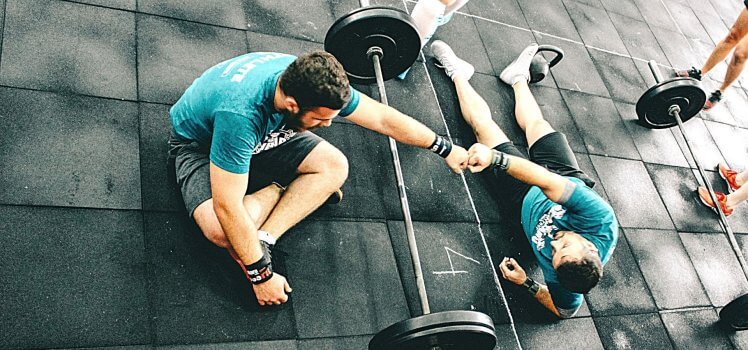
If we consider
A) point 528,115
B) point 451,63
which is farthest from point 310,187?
point 528,115

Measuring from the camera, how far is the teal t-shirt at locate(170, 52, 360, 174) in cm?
176

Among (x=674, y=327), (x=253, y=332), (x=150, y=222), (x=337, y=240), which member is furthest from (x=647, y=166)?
(x=150, y=222)

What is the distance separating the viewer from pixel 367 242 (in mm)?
2514

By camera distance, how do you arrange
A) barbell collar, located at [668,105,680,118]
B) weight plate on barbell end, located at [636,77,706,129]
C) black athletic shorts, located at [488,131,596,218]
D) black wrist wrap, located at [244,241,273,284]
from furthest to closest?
1. barbell collar, located at [668,105,680,118]
2. weight plate on barbell end, located at [636,77,706,129]
3. black athletic shorts, located at [488,131,596,218]
4. black wrist wrap, located at [244,241,273,284]

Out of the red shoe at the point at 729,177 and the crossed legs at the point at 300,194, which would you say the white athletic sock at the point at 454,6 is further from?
the red shoe at the point at 729,177

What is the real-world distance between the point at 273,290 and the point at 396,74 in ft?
4.62

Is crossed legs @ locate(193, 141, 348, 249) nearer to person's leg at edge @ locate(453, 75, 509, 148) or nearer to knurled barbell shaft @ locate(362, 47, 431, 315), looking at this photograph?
knurled barbell shaft @ locate(362, 47, 431, 315)

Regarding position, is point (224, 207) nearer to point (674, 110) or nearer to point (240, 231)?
point (240, 231)

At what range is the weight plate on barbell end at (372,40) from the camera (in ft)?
8.50

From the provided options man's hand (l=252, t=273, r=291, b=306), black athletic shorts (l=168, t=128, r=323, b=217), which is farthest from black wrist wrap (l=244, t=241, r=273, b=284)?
black athletic shorts (l=168, t=128, r=323, b=217)

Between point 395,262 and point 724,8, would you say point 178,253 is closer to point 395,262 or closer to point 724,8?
point 395,262

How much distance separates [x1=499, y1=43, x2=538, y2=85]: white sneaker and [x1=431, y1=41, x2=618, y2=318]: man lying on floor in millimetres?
267

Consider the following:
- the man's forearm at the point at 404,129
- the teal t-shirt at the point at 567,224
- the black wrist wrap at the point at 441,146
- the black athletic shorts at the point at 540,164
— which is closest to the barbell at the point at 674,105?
the black athletic shorts at the point at 540,164

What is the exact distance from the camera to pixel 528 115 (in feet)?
10.8
